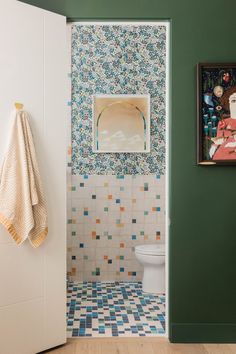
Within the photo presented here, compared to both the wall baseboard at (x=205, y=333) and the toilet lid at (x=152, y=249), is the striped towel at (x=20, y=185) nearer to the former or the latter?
the wall baseboard at (x=205, y=333)

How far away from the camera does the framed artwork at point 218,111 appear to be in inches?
122

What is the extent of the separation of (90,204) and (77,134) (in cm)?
78

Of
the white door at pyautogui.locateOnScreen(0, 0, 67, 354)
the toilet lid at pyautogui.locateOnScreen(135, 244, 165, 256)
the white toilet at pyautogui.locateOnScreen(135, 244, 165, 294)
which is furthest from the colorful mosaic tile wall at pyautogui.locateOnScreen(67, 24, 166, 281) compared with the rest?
the white door at pyautogui.locateOnScreen(0, 0, 67, 354)

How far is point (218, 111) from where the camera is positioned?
311 cm

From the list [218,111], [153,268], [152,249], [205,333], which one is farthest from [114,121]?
[205,333]

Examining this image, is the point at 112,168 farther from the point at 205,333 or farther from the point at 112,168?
the point at 205,333

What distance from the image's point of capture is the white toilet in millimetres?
4500

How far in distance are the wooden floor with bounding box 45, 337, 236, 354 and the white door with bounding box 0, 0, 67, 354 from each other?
124mm

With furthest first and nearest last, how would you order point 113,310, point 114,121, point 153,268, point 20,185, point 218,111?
1. point 114,121
2. point 153,268
3. point 113,310
4. point 218,111
5. point 20,185

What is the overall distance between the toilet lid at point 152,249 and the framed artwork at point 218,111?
1633 millimetres

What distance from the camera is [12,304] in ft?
9.19

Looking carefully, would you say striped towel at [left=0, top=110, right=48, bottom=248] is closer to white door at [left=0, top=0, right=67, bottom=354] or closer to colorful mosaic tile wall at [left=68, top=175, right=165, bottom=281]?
white door at [left=0, top=0, right=67, bottom=354]

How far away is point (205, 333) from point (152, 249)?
1550 mm

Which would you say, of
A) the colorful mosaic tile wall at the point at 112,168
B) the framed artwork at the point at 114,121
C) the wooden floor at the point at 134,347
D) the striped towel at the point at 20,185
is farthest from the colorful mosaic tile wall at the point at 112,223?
the striped towel at the point at 20,185
